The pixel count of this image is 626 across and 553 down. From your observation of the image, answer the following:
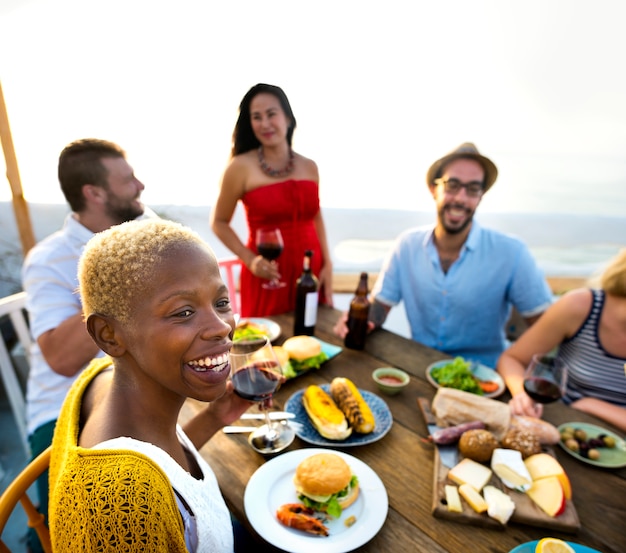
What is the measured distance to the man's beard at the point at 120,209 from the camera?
1697mm

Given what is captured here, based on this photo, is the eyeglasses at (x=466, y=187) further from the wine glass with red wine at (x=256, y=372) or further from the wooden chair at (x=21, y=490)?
the wooden chair at (x=21, y=490)

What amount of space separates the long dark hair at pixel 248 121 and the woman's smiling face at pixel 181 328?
2.16 m

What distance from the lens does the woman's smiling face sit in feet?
2.23

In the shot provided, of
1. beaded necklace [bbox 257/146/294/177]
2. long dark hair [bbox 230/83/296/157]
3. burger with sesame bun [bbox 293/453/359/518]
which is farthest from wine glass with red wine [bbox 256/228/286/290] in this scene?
burger with sesame bun [bbox 293/453/359/518]

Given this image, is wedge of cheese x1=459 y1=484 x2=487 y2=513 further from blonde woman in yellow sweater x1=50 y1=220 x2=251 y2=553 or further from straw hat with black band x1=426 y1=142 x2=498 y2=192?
straw hat with black band x1=426 y1=142 x2=498 y2=192

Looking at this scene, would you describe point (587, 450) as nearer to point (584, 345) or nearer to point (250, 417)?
point (584, 345)

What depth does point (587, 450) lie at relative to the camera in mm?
1211

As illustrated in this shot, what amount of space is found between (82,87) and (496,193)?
373 cm

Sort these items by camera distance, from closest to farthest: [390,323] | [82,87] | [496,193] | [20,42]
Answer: [20,42] → [82,87] → [496,193] → [390,323]

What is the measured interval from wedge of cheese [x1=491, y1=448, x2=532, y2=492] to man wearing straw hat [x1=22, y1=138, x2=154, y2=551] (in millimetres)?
1527

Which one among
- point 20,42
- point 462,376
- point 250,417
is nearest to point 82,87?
point 20,42

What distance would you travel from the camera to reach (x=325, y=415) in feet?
4.08

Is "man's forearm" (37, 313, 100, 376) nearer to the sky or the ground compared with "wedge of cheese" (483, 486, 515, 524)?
nearer to the sky

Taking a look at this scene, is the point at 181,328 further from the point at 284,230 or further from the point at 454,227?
the point at 284,230
